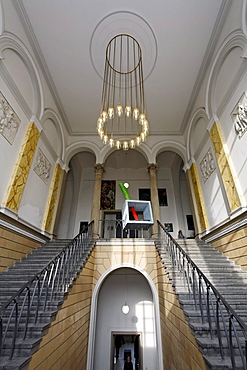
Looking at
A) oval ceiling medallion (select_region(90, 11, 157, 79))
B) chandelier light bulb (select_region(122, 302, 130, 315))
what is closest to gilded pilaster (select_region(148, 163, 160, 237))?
chandelier light bulb (select_region(122, 302, 130, 315))

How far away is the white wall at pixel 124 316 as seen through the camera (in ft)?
21.4

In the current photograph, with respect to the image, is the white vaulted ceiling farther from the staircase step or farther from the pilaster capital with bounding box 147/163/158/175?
the staircase step

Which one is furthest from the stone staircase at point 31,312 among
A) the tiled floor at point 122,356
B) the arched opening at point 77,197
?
the tiled floor at point 122,356

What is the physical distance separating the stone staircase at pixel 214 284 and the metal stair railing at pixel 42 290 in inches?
91.3

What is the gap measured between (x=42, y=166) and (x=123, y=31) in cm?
514

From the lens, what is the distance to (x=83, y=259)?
5219 millimetres

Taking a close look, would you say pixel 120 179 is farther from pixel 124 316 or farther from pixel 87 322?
pixel 87 322

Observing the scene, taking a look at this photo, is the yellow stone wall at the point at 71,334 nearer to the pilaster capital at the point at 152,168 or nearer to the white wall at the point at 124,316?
the white wall at the point at 124,316

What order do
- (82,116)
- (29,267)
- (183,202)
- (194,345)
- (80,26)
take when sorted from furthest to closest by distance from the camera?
(183,202)
(82,116)
(80,26)
(29,267)
(194,345)

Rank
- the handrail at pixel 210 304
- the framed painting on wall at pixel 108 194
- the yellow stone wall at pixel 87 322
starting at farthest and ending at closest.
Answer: the framed painting on wall at pixel 108 194
the yellow stone wall at pixel 87 322
the handrail at pixel 210 304

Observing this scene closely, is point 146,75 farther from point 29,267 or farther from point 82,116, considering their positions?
point 29,267

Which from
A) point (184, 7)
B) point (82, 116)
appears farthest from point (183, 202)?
point (184, 7)

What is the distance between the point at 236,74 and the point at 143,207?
13.8 feet

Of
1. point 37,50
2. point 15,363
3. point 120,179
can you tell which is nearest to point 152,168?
point 120,179
